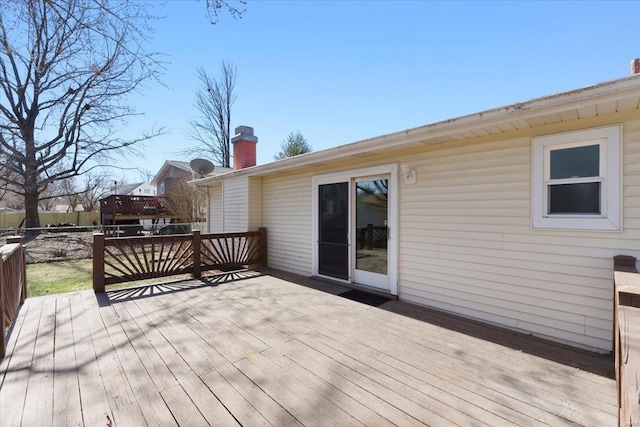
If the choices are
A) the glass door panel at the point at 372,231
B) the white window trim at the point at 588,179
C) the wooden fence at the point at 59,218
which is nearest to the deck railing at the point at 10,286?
the glass door panel at the point at 372,231

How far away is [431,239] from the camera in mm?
4062

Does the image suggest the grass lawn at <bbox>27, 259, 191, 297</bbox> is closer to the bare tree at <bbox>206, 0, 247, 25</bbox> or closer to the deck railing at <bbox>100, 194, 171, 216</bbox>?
the bare tree at <bbox>206, 0, 247, 25</bbox>

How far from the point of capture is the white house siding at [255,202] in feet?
23.1

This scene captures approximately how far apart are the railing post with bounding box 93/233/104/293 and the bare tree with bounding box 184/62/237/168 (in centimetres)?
1639

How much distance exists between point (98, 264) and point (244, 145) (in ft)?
15.4

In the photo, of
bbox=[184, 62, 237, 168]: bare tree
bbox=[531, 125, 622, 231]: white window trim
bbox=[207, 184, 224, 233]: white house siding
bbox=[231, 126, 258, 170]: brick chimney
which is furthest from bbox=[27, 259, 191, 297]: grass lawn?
bbox=[184, 62, 237, 168]: bare tree

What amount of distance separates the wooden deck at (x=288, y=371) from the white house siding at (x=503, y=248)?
0.97 feet

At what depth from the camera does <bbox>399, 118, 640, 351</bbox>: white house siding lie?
2.83m

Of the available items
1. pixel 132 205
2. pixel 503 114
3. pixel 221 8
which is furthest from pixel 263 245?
pixel 132 205

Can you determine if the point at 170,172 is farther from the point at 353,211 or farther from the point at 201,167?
the point at 353,211

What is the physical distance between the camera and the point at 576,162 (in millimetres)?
2969

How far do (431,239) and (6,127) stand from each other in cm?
1653

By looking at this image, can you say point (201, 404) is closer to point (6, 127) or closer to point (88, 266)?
point (88, 266)

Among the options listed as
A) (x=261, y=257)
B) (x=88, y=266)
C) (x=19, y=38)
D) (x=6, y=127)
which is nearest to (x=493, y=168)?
(x=261, y=257)
